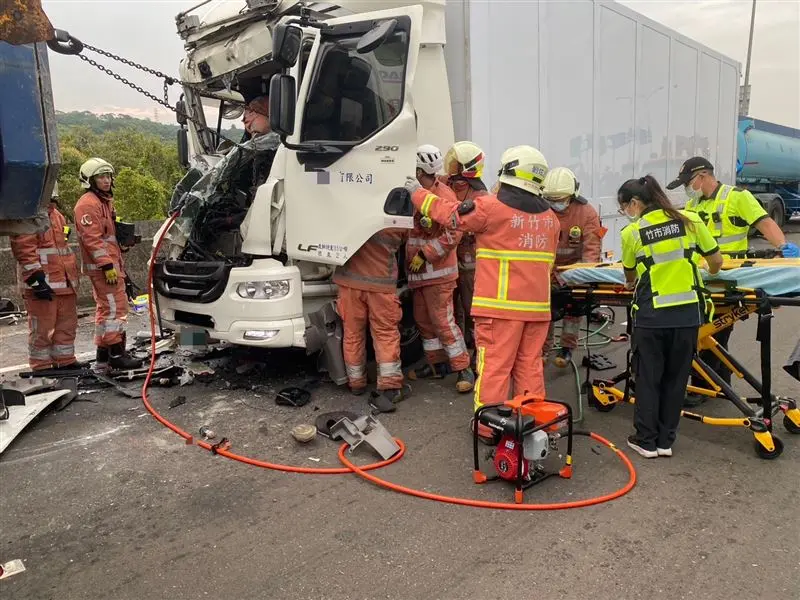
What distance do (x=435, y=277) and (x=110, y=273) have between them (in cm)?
307

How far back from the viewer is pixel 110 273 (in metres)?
5.77

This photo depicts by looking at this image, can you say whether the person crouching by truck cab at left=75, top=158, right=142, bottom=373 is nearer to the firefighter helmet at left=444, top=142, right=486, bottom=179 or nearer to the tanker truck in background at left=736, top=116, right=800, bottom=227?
the firefighter helmet at left=444, top=142, right=486, bottom=179

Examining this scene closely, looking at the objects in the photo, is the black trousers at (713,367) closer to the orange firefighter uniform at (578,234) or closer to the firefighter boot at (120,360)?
the orange firefighter uniform at (578,234)

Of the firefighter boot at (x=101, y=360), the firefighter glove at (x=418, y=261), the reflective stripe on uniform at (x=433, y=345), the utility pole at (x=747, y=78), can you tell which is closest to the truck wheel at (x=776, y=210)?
the utility pole at (x=747, y=78)

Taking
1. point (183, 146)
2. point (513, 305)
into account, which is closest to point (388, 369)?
point (513, 305)

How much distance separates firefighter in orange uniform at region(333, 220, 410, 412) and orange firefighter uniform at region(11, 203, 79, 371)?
2.78 meters

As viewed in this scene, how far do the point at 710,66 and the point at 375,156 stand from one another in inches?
332

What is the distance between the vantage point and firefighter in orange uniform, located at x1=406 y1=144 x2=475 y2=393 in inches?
193

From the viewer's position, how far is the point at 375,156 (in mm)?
4523

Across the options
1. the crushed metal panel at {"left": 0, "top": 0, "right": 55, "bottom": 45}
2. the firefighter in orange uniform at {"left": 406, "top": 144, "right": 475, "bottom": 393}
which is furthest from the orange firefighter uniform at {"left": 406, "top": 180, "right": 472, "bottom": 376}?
the crushed metal panel at {"left": 0, "top": 0, "right": 55, "bottom": 45}

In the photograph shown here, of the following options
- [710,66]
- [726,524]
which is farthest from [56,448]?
[710,66]

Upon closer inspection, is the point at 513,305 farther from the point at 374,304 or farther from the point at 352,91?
the point at 352,91

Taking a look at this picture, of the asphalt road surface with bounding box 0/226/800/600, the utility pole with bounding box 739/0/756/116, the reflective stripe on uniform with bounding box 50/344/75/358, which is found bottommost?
the asphalt road surface with bounding box 0/226/800/600

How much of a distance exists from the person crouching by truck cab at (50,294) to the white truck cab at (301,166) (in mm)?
1154
